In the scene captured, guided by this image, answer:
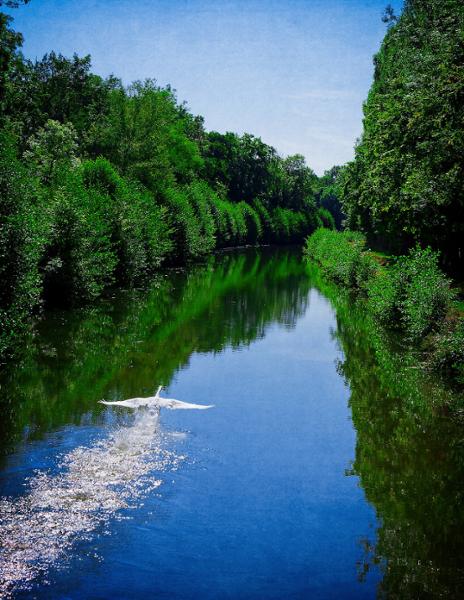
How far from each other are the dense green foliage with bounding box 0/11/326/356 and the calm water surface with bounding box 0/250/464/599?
4.76m

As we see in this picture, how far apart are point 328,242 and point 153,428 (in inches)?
2139

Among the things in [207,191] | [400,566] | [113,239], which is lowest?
[400,566]

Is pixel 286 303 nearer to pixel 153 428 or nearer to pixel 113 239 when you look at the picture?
pixel 113 239

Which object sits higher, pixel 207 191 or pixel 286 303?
pixel 207 191

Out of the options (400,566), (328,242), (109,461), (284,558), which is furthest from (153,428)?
(328,242)

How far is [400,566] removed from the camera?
31.9 ft

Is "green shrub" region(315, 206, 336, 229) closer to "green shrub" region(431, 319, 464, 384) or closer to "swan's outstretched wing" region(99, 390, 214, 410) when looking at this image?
"green shrub" region(431, 319, 464, 384)

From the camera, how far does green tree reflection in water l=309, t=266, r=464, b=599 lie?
9.65 metres

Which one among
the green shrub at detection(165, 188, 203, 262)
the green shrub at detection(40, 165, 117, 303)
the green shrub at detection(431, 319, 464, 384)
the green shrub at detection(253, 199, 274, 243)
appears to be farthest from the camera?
the green shrub at detection(253, 199, 274, 243)

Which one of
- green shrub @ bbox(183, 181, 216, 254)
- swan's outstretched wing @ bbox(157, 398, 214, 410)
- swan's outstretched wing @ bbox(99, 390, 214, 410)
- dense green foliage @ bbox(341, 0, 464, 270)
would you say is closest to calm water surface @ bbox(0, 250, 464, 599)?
swan's outstretched wing @ bbox(99, 390, 214, 410)

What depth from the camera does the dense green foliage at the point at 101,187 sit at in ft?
68.8

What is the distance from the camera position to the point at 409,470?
1333 centimetres

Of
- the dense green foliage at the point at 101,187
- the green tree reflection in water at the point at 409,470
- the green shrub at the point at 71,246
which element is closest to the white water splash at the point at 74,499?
the green tree reflection in water at the point at 409,470

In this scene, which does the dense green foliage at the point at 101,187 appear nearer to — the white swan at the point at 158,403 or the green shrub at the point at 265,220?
the green shrub at the point at 265,220
